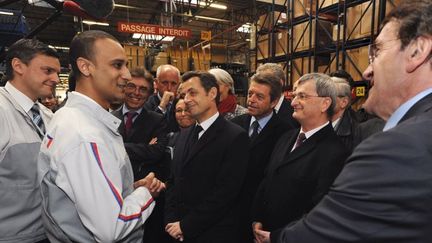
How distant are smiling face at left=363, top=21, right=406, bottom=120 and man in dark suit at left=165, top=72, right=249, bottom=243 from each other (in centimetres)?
113

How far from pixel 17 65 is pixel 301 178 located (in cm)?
187

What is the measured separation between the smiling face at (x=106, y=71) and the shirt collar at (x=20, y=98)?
684mm

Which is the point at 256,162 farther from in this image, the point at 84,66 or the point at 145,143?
the point at 84,66

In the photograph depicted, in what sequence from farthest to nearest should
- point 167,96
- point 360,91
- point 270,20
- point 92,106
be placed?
1. point 270,20
2. point 360,91
3. point 167,96
4. point 92,106

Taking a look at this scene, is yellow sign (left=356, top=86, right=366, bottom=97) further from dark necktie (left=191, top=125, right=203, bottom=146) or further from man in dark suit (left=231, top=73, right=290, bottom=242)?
dark necktie (left=191, top=125, right=203, bottom=146)

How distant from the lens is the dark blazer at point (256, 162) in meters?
2.28

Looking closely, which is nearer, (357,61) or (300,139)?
(300,139)

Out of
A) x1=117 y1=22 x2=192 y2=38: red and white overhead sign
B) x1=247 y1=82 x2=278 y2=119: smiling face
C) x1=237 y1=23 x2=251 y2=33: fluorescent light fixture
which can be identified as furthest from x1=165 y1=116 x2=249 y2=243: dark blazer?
x1=237 y1=23 x2=251 y2=33: fluorescent light fixture

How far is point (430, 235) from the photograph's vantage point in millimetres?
698

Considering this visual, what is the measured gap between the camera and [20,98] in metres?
1.74

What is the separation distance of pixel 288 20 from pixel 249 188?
6240 mm

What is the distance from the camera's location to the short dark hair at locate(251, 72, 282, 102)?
262 cm

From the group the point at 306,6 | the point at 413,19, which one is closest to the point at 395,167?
the point at 413,19

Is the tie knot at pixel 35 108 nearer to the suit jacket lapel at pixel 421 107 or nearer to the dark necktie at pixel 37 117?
the dark necktie at pixel 37 117
